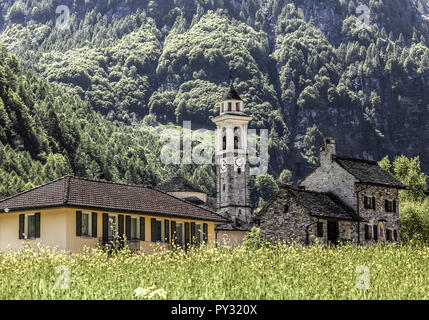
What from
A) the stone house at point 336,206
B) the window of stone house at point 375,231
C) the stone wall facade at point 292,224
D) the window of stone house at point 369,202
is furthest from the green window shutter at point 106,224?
the window of stone house at point 375,231

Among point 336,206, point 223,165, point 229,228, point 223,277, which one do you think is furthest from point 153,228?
point 223,165

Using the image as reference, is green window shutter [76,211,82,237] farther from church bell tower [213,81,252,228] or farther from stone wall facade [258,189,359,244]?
church bell tower [213,81,252,228]

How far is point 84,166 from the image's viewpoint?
550 feet

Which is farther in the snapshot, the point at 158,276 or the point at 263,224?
the point at 263,224

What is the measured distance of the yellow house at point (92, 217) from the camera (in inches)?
1821

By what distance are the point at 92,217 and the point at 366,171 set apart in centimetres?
3009

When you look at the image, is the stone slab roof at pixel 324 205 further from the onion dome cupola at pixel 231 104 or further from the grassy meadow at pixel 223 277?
the onion dome cupola at pixel 231 104

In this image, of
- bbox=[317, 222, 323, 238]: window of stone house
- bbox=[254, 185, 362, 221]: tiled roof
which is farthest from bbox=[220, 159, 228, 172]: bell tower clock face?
Answer: bbox=[317, 222, 323, 238]: window of stone house

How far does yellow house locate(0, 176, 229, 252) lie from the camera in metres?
46.2

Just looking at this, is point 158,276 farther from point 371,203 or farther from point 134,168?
point 134,168

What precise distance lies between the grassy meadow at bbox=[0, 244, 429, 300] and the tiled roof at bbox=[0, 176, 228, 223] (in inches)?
769

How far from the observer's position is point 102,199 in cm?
4912
